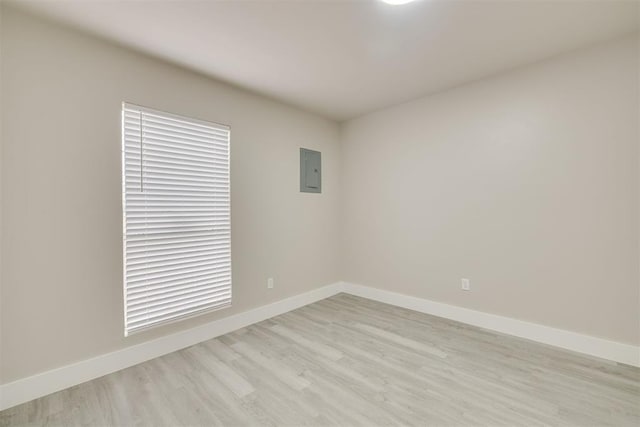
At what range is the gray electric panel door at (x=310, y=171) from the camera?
359cm

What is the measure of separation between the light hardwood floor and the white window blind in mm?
488

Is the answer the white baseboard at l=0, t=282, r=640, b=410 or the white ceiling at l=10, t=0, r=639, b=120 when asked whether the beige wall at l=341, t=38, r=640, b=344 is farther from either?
the white ceiling at l=10, t=0, r=639, b=120

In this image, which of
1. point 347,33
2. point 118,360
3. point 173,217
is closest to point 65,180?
point 173,217

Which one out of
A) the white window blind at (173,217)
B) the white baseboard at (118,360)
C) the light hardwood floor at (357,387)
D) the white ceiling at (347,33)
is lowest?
the light hardwood floor at (357,387)

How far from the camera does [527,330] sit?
2.54 m

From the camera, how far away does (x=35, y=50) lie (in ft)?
5.94

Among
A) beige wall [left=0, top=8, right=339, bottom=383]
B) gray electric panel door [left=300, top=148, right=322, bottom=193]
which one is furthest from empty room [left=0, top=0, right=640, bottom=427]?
gray electric panel door [left=300, top=148, right=322, bottom=193]

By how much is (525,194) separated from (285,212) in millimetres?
2499

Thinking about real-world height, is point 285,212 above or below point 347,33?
below

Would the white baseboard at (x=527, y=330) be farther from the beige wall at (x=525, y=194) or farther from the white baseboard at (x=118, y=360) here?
the white baseboard at (x=118, y=360)

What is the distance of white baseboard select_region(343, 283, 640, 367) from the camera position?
84.4 inches

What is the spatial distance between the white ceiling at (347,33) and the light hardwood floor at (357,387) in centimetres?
252

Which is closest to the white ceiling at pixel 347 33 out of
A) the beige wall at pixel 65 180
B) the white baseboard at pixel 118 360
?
the beige wall at pixel 65 180

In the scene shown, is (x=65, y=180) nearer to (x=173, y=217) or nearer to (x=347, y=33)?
(x=173, y=217)
